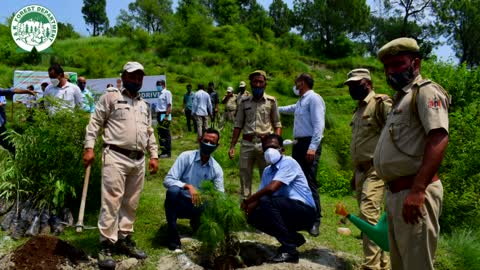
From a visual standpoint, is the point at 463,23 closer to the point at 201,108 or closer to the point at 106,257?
the point at 201,108

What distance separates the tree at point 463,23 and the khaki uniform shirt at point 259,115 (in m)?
43.1

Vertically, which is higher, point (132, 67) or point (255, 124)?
point (132, 67)

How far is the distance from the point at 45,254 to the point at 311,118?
290 centimetres

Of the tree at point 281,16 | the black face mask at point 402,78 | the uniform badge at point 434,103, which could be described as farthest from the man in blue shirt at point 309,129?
the tree at point 281,16

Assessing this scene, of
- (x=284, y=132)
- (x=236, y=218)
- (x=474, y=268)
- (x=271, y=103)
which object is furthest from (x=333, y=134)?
(x=236, y=218)

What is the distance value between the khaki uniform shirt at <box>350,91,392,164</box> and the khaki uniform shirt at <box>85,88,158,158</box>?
A: 2004 millimetres

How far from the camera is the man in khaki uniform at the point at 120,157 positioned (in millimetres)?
4391

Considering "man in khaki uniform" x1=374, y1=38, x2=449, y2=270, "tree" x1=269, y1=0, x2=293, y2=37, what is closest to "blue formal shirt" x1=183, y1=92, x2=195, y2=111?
"man in khaki uniform" x1=374, y1=38, x2=449, y2=270

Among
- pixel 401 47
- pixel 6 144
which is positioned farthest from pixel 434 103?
pixel 6 144

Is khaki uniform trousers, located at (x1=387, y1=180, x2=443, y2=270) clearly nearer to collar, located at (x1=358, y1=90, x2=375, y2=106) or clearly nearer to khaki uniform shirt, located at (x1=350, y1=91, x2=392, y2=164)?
khaki uniform shirt, located at (x1=350, y1=91, x2=392, y2=164)

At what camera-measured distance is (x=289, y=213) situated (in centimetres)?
444

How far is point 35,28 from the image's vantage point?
40.2 ft

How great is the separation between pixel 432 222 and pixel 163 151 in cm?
727

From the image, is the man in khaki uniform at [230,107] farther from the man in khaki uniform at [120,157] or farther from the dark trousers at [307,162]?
the man in khaki uniform at [120,157]
